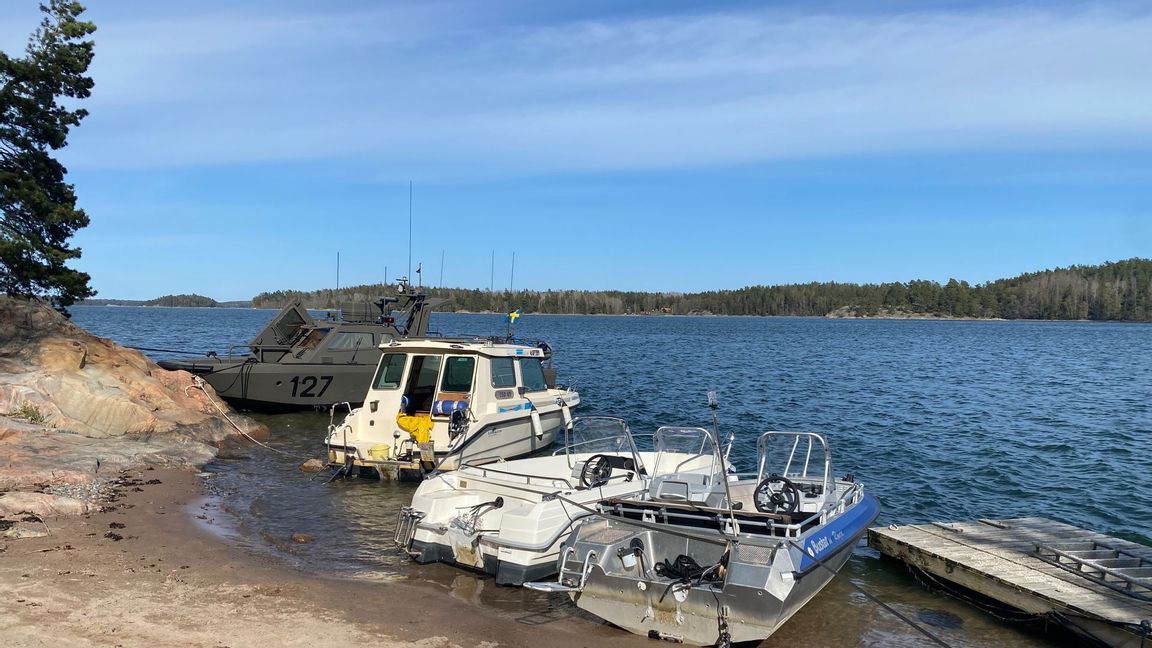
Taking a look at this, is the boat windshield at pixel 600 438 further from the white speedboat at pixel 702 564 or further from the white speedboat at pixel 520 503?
the white speedboat at pixel 702 564

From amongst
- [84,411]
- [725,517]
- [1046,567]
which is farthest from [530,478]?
[84,411]

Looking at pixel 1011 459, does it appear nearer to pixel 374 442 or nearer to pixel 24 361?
pixel 374 442

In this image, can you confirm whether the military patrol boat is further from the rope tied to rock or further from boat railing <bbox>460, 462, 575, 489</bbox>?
boat railing <bbox>460, 462, 575, 489</bbox>

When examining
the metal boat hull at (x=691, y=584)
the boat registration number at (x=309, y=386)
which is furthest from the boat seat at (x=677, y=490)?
the boat registration number at (x=309, y=386)

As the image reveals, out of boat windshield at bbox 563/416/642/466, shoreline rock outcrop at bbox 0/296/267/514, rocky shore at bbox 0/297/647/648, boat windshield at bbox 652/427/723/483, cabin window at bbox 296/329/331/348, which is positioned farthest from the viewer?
cabin window at bbox 296/329/331/348

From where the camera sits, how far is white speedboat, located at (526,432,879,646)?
7156mm

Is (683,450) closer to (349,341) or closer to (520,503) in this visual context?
(520,503)

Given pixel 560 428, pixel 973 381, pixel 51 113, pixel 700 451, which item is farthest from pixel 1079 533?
pixel 973 381

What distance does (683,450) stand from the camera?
12.0m

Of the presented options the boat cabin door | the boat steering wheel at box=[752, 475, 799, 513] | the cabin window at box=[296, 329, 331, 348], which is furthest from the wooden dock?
the cabin window at box=[296, 329, 331, 348]

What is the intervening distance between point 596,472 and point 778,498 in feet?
9.04

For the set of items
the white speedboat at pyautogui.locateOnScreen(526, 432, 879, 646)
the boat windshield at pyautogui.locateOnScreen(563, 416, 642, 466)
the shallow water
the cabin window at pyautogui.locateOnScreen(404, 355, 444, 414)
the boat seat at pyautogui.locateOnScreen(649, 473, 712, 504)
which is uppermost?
the cabin window at pyautogui.locateOnScreen(404, 355, 444, 414)

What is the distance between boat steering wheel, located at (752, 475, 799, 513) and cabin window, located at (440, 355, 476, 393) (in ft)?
24.3

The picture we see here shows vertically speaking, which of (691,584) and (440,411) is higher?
(440,411)
